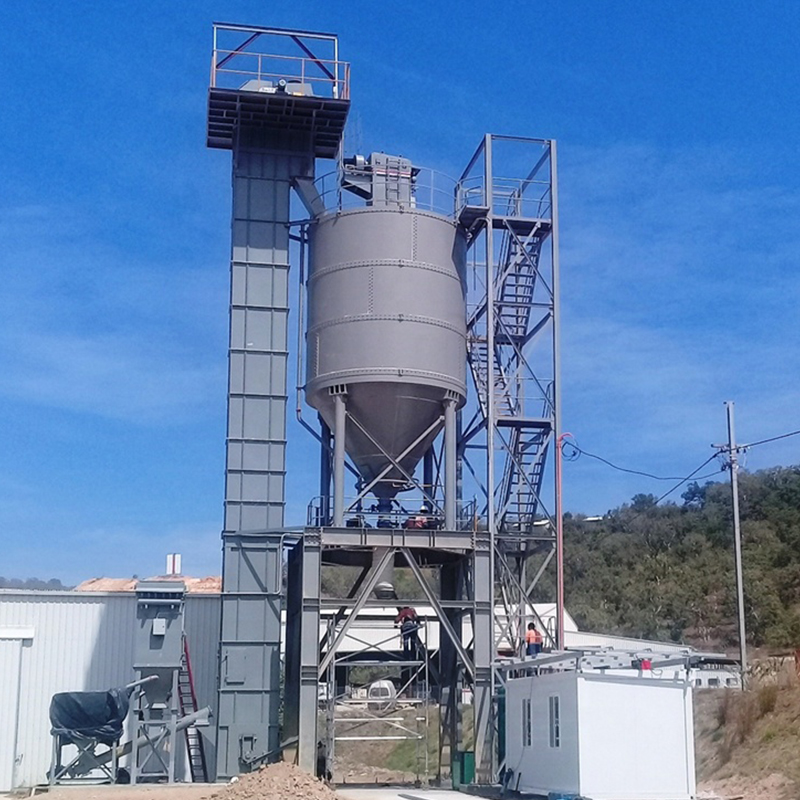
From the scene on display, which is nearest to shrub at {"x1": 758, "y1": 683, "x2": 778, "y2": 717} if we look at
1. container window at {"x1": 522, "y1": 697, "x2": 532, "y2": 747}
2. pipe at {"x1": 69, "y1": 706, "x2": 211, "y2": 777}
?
container window at {"x1": 522, "y1": 697, "x2": 532, "y2": 747}

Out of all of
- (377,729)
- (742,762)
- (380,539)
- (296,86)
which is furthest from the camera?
(377,729)

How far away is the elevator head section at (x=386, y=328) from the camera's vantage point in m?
29.2

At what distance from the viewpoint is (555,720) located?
2283 centimetres

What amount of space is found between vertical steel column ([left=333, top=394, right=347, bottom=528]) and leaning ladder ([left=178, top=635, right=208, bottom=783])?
5656mm

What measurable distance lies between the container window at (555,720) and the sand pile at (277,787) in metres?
4.41

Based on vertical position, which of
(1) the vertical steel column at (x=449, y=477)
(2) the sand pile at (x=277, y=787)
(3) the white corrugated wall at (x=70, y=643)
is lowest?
(2) the sand pile at (x=277, y=787)

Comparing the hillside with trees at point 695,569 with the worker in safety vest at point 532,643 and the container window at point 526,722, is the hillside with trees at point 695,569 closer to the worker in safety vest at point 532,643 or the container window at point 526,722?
the worker in safety vest at point 532,643

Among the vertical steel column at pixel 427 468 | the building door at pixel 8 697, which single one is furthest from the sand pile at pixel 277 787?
the vertical steel column at pixel 427 468

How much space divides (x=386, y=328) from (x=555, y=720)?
35.4 ft

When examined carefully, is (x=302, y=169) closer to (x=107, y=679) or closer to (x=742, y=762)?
(x=107, y=679)

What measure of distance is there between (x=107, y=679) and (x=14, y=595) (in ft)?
10.8

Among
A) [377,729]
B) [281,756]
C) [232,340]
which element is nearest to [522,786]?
[281,756]

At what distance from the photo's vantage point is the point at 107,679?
3064 cm

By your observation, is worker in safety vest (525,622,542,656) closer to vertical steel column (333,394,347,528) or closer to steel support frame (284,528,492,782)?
steel support frame (284,528,492,782)
